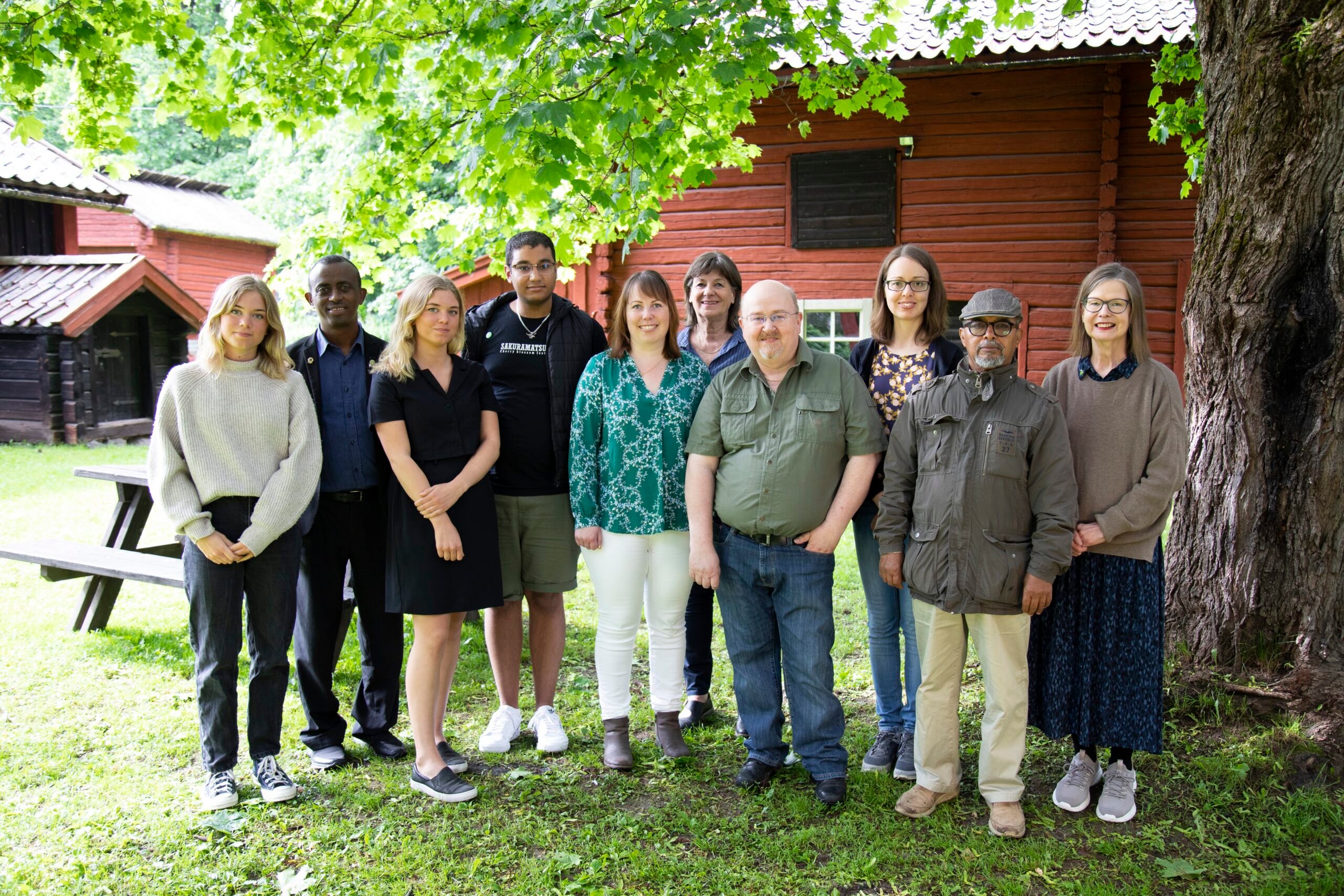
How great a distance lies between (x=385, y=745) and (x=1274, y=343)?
3.92 m

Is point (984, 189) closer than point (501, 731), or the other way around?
point (501, 731)

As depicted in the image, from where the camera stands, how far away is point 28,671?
489cm

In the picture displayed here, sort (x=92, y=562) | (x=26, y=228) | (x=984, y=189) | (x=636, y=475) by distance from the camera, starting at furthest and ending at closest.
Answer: (x=26, y=228), (x=984, y=189), (x=92, y=562), (x=636, y=475)

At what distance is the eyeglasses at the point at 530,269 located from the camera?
12.7 feet

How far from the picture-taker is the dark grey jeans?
3.42m

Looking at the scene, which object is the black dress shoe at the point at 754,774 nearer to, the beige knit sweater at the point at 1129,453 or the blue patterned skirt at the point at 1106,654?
the blue patterned skirt at the point at 1106,654

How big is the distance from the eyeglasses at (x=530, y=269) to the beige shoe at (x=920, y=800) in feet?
8.03

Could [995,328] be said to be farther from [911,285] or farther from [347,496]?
[347,496]

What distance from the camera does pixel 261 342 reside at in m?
3.53

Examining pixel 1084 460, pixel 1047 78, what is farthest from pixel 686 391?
pixel 1047 78

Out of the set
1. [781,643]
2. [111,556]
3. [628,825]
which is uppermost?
[111,556]

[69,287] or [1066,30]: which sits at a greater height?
[1066,30]

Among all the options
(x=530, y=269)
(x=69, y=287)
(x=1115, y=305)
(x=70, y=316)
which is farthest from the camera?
(x=69, y=287)

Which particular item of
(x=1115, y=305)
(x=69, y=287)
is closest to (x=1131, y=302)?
(x=1115, y=305)
